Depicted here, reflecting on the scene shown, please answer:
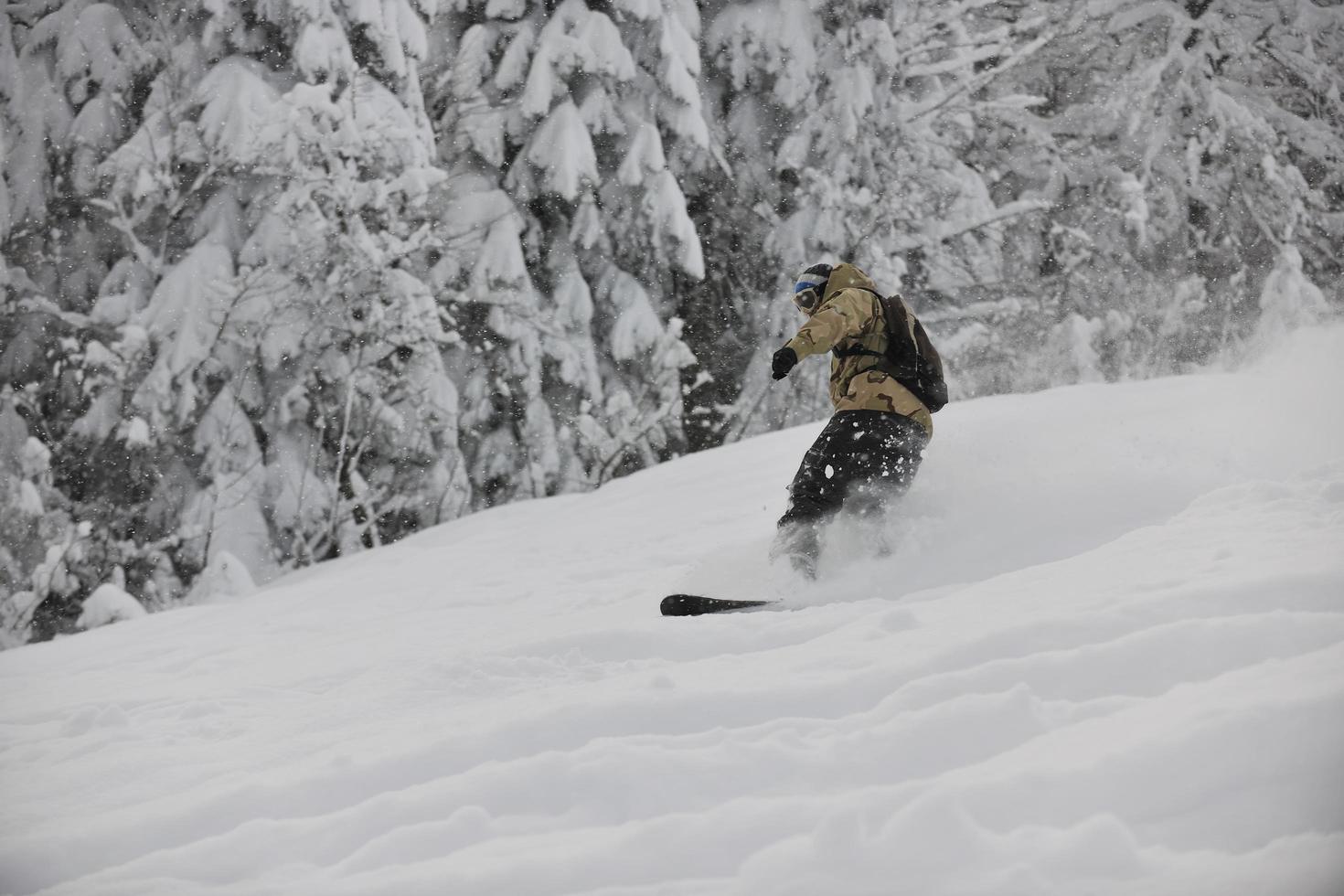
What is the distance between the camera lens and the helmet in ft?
15.3

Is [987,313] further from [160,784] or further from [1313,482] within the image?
[160,784]

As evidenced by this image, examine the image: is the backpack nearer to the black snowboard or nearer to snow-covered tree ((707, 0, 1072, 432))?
the black snowboard

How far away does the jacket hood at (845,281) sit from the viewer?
460 cm

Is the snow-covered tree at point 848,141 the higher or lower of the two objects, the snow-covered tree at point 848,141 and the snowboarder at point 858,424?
the higher

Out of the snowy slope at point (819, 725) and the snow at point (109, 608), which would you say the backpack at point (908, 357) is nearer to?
the snowy slope at point (819, 725)

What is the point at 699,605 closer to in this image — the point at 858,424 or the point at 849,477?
the point at 849,477

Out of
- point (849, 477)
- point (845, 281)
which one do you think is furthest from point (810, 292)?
point (849, 477)

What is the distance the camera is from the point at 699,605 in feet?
12.9

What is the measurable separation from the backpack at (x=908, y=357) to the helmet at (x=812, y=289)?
0.74 ft

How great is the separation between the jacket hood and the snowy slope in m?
0.95

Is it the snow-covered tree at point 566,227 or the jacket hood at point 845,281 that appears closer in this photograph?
the jacket hood at point 845,281

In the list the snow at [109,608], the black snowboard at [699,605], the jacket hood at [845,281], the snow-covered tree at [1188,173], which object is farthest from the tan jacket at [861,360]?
the snow-covered tree at [1188,173]

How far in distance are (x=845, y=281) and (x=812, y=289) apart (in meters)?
0.16

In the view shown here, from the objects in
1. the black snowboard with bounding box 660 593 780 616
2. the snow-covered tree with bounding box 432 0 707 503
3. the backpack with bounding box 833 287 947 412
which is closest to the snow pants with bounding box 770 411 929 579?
the backpack with bounding box 833 287 947 412
